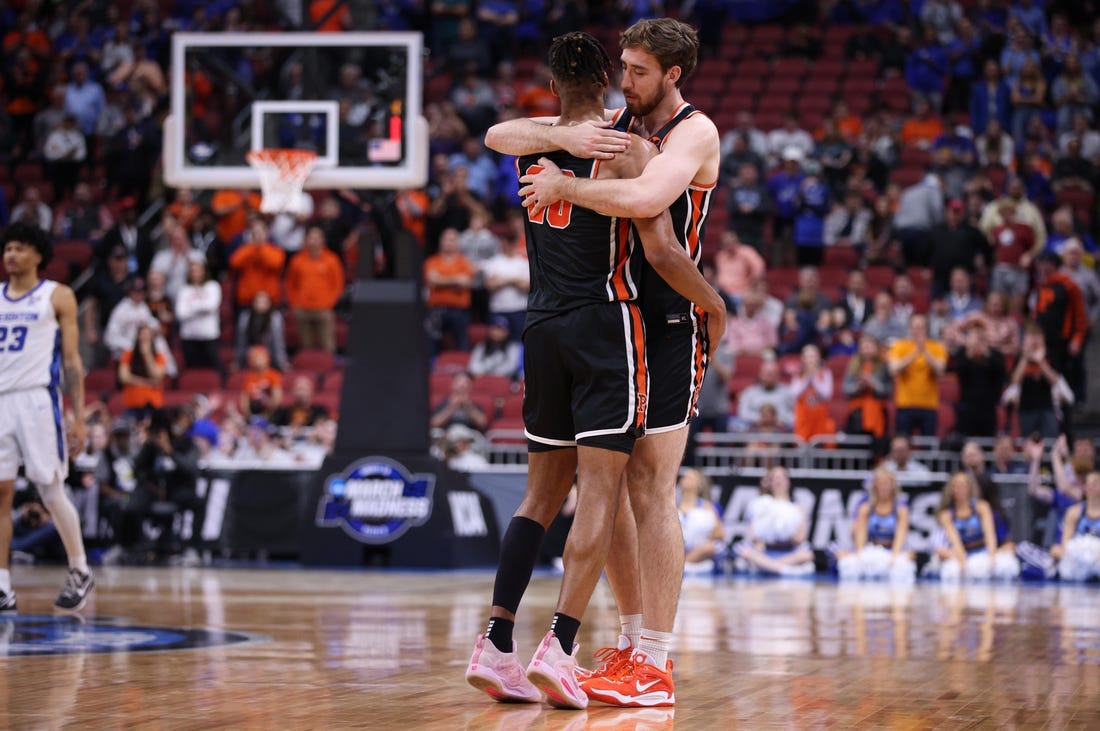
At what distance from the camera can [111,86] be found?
74.9 feet

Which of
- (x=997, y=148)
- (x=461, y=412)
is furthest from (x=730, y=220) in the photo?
(x=461, y=412)

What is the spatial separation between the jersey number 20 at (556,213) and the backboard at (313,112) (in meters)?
8.61

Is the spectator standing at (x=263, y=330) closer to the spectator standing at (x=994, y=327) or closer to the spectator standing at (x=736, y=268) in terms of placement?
Result: the spectator standing at (x=736, y=268)

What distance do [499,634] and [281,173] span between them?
969 cm

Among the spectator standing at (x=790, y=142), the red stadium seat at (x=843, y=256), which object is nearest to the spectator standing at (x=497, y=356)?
the red stadium seat at (x=843, y=256)

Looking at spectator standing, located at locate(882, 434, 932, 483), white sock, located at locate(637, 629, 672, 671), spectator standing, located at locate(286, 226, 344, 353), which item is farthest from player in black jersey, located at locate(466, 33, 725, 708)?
spectator standing, located at locate(286, 226, 344, 353)

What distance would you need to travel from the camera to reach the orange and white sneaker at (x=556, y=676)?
5.18 metres

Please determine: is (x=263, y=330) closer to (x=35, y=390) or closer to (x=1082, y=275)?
(x=1082, y=275)

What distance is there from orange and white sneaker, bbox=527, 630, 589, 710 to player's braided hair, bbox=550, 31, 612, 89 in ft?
6.42

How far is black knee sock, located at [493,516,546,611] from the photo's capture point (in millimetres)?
5441

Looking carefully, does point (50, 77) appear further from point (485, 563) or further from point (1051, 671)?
point (1051, 671)

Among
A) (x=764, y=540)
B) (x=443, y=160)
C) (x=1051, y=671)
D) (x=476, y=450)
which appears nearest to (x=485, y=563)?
(x=476, y=450)

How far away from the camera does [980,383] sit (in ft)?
53.1

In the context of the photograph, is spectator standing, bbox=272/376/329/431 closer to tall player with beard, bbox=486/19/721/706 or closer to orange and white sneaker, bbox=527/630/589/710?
tall player with beard, bbox=486/19/721/706
